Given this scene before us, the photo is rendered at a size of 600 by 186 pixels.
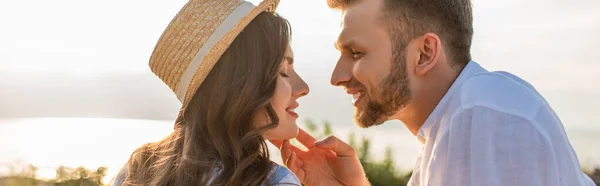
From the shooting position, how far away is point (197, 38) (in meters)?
2.59

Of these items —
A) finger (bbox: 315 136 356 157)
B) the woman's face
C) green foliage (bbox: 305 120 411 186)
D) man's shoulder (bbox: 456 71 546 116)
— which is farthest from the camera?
green foliage (bbox: 305 120 411 186)

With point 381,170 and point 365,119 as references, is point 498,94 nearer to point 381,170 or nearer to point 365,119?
point 365,119

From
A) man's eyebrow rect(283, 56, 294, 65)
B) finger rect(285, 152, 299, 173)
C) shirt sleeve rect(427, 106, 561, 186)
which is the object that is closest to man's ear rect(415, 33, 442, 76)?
shirt sleeve rect(427, 106, 561, 186)

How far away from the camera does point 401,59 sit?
2.93 m

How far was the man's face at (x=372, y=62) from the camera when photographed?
294 cm

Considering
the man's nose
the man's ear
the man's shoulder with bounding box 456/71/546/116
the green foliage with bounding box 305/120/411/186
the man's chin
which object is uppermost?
the man's ear

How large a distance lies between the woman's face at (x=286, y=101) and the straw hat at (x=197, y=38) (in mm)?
206

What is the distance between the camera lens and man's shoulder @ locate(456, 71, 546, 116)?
2496mm

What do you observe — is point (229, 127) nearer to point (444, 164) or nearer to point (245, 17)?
point (245, 17)

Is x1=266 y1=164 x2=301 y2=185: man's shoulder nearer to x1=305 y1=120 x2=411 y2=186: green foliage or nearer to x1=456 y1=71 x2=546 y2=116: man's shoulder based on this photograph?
x1=456 y1=71 x2=546 y2=116: man's shoulder

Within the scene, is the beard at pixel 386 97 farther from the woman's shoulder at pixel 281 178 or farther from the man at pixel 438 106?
the woman's shoulder at pixel 281 178

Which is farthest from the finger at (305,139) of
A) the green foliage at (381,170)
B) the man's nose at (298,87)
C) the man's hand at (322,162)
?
the green foliage at (381,170)

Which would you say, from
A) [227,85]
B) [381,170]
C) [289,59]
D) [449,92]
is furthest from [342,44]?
[381,170]

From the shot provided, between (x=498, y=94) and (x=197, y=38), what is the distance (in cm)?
102
